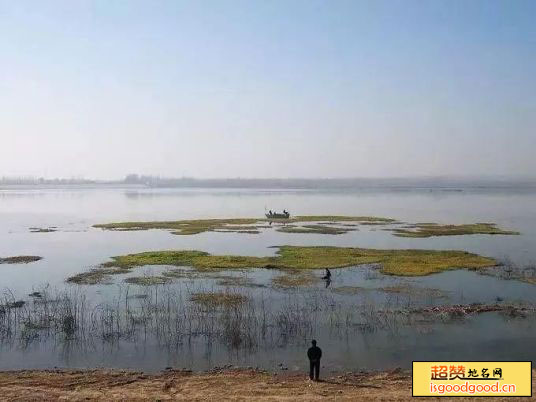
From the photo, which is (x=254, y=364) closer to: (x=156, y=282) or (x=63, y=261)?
(x=156, y=282)

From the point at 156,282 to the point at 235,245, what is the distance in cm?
1880

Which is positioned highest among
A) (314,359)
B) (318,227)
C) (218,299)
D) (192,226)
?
(318,227)

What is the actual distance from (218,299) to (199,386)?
11324 millimetres

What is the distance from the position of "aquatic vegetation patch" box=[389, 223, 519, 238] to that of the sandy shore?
4222 cm

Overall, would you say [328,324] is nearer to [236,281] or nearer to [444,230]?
[236,281]

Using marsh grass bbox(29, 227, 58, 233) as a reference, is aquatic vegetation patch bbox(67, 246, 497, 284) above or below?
below

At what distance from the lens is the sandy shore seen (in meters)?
15.3

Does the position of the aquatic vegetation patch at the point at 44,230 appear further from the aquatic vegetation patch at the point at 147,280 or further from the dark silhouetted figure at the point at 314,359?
the dark silhouetted figure at the point at 314,359

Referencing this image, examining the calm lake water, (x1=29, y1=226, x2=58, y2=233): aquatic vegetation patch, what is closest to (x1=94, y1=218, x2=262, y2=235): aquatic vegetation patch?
(x1=29, y1=226, x2=58, y2=233): aquatic vegetation patch

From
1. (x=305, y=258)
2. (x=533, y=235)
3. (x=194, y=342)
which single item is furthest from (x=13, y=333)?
(x=533, y=235)

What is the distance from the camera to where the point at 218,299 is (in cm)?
2769

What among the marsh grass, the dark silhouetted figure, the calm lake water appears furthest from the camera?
the marsh grass

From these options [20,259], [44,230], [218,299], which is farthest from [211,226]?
[218,299]

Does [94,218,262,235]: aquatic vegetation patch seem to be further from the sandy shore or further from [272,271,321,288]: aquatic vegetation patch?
the sandy shore
